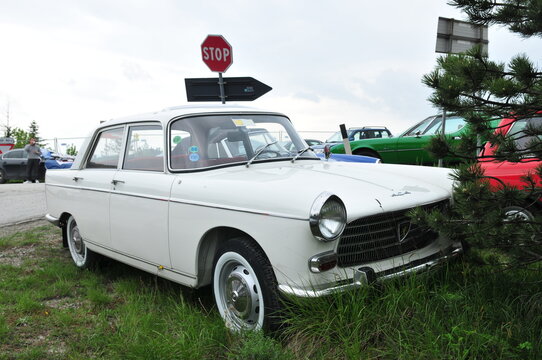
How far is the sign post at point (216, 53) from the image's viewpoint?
8141 mm

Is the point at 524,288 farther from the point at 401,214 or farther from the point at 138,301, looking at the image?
the point at 138,301

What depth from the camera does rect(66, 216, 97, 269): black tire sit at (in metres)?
5.03

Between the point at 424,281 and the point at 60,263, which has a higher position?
the point at 424,281

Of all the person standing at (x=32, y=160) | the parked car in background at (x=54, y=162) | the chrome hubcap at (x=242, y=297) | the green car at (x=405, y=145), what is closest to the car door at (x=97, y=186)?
the chrome hubcap at (x=242, y=297)

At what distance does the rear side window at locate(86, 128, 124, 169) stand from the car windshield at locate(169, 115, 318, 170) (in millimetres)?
951

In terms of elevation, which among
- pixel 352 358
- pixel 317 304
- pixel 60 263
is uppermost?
pixel 317 304

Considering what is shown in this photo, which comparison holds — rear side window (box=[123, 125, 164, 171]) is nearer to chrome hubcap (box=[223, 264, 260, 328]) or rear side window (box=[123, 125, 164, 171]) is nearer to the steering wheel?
the steering wheel

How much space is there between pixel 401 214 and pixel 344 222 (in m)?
0.58

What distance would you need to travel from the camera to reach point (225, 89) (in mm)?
8023

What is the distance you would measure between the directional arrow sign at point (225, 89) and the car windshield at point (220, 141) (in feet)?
12.2

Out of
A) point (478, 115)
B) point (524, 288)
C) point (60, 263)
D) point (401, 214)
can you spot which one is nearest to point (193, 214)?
point (401, 214)

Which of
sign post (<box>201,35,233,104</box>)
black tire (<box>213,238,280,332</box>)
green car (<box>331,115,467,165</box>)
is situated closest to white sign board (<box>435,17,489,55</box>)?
green car (<box>331,115,467,165</box>)

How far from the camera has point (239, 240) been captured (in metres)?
3.07

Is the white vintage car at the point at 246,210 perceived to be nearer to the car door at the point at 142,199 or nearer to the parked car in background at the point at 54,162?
the car door at the point at 142,199
